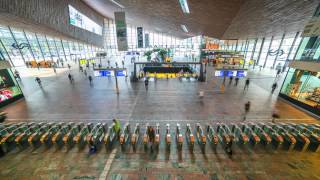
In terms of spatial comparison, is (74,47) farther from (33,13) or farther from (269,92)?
(269,92)

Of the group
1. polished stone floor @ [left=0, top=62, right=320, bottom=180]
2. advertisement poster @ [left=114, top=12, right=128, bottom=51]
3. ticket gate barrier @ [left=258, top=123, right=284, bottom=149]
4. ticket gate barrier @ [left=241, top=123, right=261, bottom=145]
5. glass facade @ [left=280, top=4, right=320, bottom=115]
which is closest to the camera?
polished stone floor @ [left=0, top=62, right=320, bottom=180]

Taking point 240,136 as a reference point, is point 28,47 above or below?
above

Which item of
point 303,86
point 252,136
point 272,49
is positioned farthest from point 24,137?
point 272,49

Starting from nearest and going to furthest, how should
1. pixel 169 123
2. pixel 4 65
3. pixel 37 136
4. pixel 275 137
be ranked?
pixel 275 137
pixel 37 136
pixel 169 123
pixel 4 65

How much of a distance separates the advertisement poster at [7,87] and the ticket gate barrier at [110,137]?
1405cm

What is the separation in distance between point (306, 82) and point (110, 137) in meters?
19.2

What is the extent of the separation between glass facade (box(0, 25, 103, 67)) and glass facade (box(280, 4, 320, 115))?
4144cm

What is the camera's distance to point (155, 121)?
1074 centimetres

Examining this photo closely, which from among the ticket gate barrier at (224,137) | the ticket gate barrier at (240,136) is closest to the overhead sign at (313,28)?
the ticket gate barrier at (240,136)

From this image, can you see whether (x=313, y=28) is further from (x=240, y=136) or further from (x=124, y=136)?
(x=124, y=136)

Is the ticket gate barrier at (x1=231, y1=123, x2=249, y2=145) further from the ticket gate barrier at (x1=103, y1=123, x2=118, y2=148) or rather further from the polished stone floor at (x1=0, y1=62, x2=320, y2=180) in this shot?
the ticket gate barrier at (x1=103, y1=123, x2=118, y2=148)

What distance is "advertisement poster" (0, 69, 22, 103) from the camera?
14.4 metres

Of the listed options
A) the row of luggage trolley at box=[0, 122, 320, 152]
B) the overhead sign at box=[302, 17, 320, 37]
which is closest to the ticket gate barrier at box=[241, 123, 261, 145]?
the row of luggage trolley at box=[0, 122, 320, 152]

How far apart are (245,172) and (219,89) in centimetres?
1340
